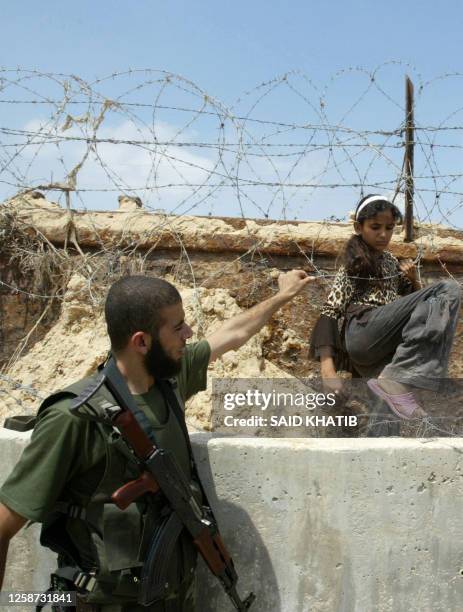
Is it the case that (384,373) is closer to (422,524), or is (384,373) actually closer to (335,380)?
(335,380)

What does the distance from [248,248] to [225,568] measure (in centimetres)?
310

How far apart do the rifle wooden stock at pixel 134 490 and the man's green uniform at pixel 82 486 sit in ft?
0.14

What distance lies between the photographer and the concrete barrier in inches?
95.0

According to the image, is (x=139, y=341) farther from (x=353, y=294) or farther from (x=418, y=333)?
(x=353, y=294)

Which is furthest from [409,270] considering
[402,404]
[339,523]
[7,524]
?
[7,524]

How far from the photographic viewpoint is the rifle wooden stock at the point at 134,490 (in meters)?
1.88

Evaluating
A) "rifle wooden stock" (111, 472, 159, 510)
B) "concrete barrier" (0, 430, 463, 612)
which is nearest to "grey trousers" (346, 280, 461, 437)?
"concrete barrier" (0, 430, 463, 612)

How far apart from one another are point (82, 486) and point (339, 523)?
0.93 meters

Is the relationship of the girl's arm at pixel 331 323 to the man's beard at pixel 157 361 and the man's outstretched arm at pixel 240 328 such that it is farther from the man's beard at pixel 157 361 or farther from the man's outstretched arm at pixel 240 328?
the man's beard at pixel 157 361

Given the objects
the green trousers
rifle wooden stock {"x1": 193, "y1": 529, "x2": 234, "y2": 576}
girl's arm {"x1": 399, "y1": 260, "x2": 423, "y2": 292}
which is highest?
girl's arm {"x1": 399, "y1": 260, "x2": 423, "y2": 292}

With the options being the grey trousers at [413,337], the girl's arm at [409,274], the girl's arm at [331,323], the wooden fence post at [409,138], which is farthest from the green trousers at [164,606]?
the wooden fence post at [409,138]

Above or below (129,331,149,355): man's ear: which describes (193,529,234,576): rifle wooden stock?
below

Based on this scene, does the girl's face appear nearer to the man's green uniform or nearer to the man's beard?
the man's beard

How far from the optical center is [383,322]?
3666mm
